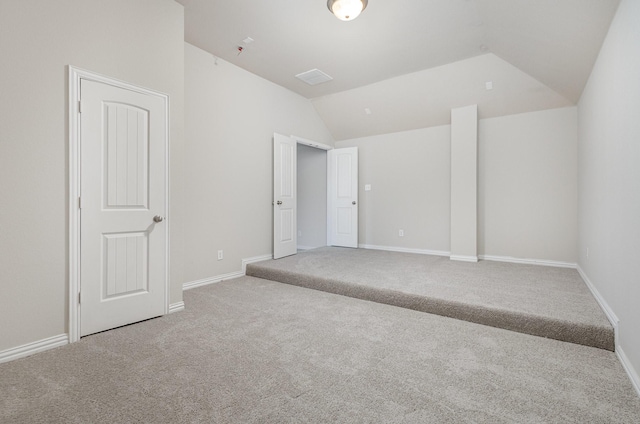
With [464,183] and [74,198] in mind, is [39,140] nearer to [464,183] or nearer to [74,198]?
[74,198]

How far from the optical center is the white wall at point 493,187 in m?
4.38

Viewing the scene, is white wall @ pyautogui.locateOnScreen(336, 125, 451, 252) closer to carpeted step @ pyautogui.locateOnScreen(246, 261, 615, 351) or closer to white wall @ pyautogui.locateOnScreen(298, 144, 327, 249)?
white wall @ pyautogui.locateOnScreen(298, 144, 327, 249)

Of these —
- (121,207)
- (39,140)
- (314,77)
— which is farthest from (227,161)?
(39,140)

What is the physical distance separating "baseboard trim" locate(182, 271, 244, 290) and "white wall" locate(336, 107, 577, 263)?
2.90 m

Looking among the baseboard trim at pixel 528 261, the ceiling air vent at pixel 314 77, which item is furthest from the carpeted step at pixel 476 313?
the ceiling air vent at pixel 314 77

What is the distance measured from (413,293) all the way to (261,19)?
3.28 m

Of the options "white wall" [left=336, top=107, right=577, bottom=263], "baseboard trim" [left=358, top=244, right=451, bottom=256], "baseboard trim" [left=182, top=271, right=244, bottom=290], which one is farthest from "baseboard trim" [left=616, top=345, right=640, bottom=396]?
"baseboard trim" [left=182, top=271, right=244, bottom=290]

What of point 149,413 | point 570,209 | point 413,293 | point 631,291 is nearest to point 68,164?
point 149,413

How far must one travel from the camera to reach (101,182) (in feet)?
8.24

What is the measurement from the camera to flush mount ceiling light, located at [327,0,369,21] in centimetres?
269

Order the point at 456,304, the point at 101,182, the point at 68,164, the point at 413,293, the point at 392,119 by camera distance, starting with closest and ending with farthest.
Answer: the point at 68,164
the point at 101,182
the point at 456,304
the point at 413,293
the point at 392,119

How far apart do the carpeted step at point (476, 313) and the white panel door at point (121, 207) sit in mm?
1738

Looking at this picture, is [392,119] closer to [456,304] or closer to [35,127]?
[456,304]

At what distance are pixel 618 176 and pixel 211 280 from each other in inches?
164
